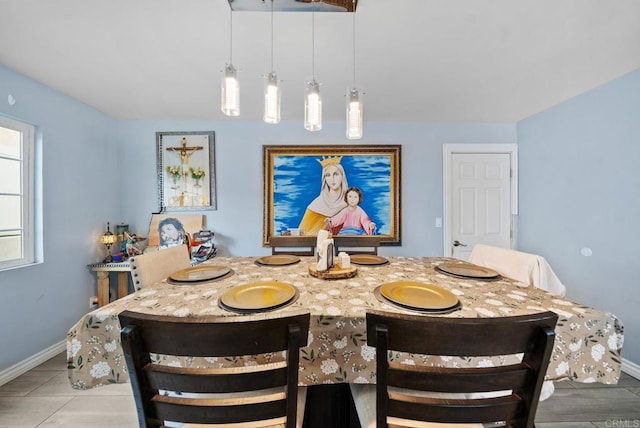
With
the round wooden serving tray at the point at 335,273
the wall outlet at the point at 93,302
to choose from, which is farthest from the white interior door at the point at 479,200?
the wall outlet at the point at 93,302

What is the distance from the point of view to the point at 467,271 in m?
1.34

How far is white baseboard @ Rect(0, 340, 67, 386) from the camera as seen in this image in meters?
1.71

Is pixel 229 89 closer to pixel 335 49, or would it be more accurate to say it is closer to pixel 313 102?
pixel 313 102

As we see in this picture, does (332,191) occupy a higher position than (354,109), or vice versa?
(354,109)

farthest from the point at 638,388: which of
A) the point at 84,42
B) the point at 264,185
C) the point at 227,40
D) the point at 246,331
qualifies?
the point at 84,42

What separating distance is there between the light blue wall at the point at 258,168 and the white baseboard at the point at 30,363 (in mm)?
1273

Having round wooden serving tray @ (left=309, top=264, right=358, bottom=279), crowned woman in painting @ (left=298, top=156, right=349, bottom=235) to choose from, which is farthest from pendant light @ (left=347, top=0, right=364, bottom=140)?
crowned woman in painting @ (left=298, top=156, right=349, bottom=235)

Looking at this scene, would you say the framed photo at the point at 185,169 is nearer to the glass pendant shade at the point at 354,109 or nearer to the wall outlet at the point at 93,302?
the wall outlet at the point at 93,302

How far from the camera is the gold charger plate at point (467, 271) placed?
1.27 m

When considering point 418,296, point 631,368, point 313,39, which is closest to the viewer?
point 418,296

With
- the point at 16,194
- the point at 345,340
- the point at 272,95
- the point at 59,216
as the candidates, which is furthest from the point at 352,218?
the point at 16,194

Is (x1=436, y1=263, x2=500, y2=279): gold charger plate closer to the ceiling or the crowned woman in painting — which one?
the ceiling

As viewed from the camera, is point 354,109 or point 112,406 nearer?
point 354,109

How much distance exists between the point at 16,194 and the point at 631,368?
16.4ft
